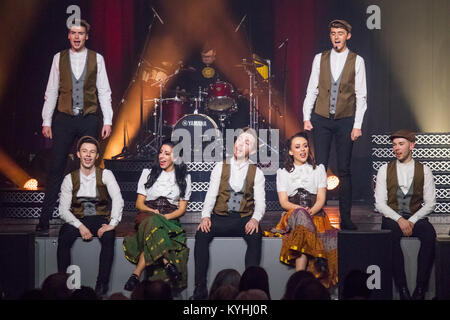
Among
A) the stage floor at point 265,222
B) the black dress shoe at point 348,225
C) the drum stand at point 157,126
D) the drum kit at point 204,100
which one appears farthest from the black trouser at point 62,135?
the drum kit at point 204,100

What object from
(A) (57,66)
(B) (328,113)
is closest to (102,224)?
(A) (57,66)

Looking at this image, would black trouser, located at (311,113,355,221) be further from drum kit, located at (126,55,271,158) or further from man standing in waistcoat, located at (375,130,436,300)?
drum kit, located at (126,55,271,158)

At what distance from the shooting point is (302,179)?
196 inches

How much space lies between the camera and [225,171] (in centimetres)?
493

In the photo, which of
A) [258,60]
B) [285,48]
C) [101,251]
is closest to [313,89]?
[101,251]

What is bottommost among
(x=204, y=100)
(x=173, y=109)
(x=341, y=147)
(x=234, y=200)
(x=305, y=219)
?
(x=305, y=219)

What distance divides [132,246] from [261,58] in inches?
169

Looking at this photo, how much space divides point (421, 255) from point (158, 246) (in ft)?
5.81

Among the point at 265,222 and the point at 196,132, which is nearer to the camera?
the point at 265,222

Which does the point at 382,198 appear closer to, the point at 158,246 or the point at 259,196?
the point at 259,196

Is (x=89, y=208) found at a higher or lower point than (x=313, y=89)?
lower

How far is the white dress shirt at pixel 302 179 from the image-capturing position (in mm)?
4965
